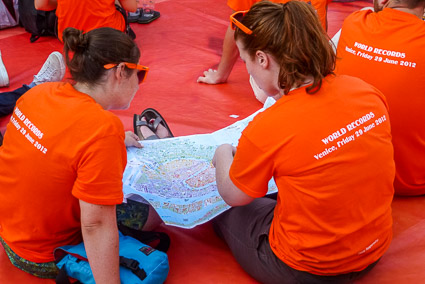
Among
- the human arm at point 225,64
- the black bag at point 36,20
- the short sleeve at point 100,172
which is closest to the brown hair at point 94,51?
the short sleeve at point 100,172

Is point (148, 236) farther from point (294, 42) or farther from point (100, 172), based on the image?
point (294, 42)

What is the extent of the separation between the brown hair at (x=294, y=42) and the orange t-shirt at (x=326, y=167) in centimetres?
4

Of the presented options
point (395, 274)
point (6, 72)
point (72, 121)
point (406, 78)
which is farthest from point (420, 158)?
point (6, 72)

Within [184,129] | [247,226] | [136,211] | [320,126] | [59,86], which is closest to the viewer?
[320,126]

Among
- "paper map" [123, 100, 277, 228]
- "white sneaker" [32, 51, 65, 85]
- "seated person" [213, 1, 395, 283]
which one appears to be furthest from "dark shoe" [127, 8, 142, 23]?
"seated person" [213, 1, 395, 283]

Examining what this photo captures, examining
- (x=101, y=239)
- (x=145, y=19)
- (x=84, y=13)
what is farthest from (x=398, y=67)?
(x=145, y=19)

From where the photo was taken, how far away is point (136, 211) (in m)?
1.70

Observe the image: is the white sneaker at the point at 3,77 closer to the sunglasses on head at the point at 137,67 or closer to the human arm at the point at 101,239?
the sunglasses on head at the point at 137,67

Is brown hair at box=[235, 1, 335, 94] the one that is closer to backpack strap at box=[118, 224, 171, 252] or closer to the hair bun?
the hair bun

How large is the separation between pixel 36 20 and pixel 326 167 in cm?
285

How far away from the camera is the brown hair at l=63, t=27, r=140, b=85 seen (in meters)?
1.30

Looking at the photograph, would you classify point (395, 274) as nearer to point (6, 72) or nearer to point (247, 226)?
point (247, 226)

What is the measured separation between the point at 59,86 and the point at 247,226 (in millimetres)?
712

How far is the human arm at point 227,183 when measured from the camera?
1310 millimetres
